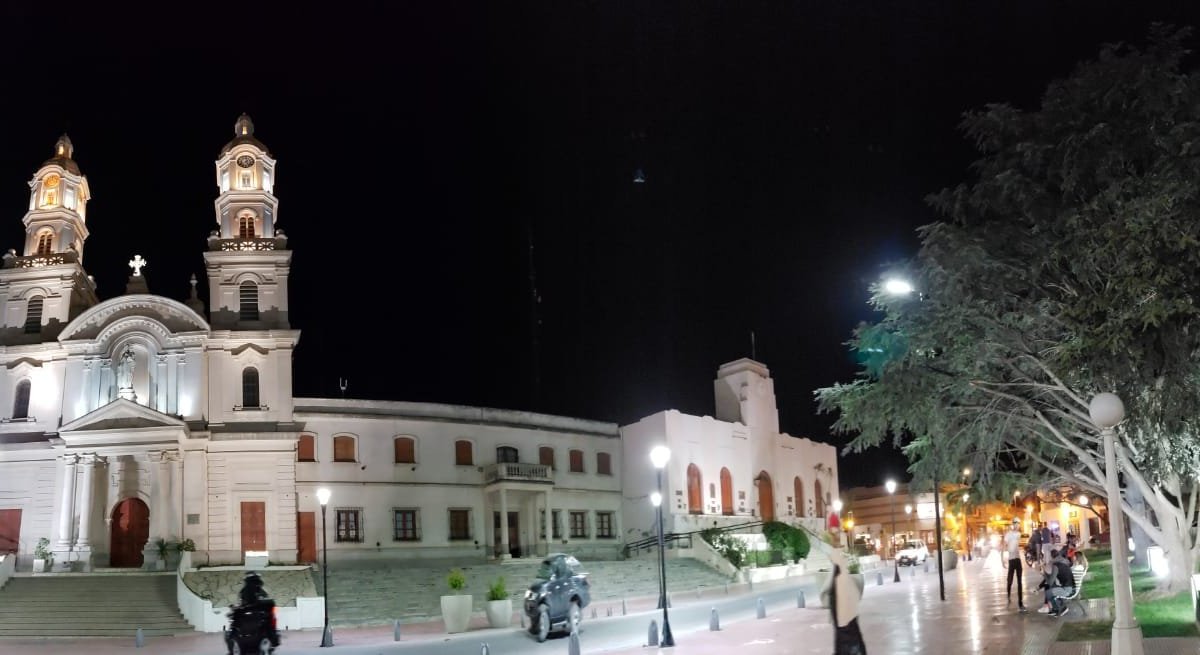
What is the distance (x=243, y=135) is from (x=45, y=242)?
8902mm

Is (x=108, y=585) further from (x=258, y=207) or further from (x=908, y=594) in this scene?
(x=908, y=594)

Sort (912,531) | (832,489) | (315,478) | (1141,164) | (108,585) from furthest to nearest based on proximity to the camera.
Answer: (912,531) → (832,489) → (315,478) → (108,585) → (1141,164)

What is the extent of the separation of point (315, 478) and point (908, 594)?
23920mm

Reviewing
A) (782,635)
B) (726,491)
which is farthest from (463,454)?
(782,635)

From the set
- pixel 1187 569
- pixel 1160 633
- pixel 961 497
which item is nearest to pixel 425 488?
pixel 961 497

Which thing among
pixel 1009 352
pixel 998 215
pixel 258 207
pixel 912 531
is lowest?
pixel 912 531

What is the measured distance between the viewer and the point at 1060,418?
2409cm

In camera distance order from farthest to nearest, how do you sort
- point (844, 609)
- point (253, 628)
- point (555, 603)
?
1. point (555, 603)
2. point (253, 628)
3. point (844, 609)

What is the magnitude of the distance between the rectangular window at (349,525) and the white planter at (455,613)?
56.4 feet

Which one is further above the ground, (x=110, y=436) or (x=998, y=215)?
(x=998, y=215)

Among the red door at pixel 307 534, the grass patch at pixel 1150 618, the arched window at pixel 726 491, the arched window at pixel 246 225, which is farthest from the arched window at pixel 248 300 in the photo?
the grass patch at pixel 1150 618

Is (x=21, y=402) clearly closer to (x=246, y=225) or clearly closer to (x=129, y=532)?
(x=129, y=532)

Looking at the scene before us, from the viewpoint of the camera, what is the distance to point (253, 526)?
39.2 metres

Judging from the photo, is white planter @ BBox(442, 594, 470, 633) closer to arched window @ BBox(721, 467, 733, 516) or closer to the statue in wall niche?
the statue in wall niche
